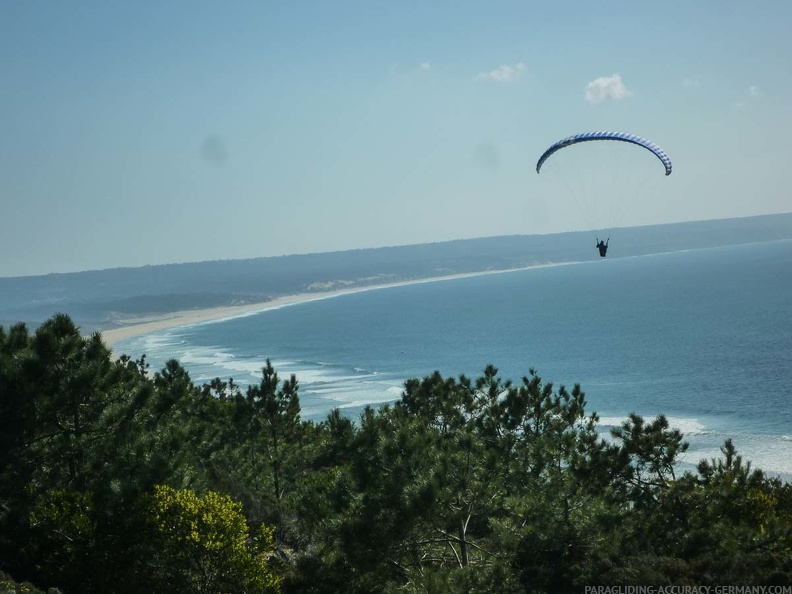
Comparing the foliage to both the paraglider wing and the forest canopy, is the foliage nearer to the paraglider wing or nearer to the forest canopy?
the forest canopy

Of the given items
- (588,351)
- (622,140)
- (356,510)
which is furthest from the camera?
(588,351)

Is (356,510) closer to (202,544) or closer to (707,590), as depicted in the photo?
(202,544)

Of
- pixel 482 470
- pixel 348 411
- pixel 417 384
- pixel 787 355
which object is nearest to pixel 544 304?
pixel 787 355

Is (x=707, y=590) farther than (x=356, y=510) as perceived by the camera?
No

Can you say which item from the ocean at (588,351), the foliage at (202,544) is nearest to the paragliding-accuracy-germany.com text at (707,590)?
the foliage at (202,544)

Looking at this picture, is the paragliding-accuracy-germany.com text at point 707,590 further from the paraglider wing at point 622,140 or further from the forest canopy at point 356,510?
the paraglider wing at point 622,140

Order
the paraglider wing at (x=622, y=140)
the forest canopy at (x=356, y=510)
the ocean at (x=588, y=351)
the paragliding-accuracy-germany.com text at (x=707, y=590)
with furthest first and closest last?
the ocean at (x=588, y=351), the paraglider wing at (x=622, y=140), the forest canopy at (x=356, y=510), the paragliding-accuracy-germany.com text at (x=707, y=590)

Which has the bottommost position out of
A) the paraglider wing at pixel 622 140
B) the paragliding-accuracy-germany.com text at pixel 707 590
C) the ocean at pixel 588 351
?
the ocean at pixel 588 351

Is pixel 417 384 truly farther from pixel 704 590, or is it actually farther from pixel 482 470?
pixel 704 590

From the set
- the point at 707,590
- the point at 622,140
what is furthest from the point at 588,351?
the point at 707,590

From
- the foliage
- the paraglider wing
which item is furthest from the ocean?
the foliage
